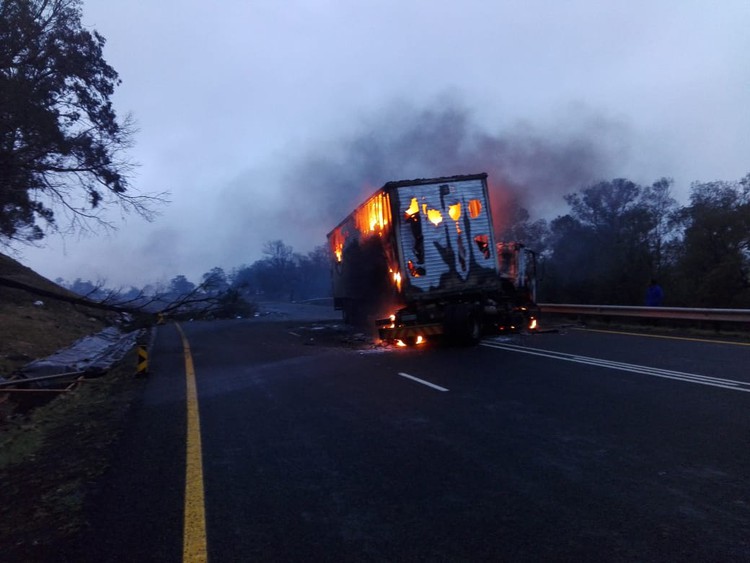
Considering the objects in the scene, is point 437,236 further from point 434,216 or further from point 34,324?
point 34,324

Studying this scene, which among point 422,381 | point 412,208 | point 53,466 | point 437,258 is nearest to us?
point 53,466

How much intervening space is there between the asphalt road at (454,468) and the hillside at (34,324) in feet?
13.5

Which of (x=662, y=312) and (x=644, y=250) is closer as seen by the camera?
(x=662, y=312)

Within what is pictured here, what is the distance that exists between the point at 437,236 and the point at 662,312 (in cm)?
716

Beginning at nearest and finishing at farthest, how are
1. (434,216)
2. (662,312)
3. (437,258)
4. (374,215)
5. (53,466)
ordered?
(53,466)
(434,216)
(437,258)
(374,215)
(662,312)

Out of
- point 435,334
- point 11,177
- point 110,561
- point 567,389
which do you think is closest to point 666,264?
point 435,334

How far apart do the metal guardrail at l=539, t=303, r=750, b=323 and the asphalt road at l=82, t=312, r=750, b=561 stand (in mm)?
4772

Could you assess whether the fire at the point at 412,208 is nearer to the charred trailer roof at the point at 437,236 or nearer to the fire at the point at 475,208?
the charred trailer roof at the point at 437,236

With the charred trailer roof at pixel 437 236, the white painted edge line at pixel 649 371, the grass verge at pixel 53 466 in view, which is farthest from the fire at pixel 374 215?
the grass verge at pixel 53 466

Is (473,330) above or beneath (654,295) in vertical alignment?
beneath

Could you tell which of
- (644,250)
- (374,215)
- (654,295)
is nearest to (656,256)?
(644,250)

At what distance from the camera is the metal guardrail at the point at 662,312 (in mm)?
14781

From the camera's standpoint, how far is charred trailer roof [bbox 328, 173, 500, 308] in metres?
14.5

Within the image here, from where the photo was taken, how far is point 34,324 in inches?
854
